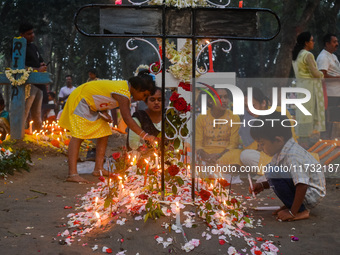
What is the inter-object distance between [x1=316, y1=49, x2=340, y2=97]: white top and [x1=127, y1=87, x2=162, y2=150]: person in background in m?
3.53

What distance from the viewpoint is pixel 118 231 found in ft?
11.2

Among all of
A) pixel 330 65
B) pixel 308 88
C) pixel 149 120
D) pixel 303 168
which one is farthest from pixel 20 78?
pixel 303 168

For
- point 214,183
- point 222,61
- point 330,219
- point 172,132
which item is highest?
point 222,61

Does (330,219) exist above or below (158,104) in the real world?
below

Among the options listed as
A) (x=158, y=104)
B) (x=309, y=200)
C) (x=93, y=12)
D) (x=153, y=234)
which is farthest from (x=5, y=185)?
(x=93, y=12)

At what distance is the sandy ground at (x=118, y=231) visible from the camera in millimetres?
3207

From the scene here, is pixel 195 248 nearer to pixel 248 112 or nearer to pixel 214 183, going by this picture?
pixel 214 183

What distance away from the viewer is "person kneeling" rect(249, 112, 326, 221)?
390 cm

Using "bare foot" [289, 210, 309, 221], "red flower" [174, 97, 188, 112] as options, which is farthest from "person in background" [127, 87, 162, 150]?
"bare foot" [289, 210, 309, 221]

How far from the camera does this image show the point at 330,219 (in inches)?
165

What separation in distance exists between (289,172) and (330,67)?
455 cm

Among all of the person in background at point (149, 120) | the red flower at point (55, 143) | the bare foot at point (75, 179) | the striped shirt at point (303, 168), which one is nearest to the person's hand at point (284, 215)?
the striped shirt at point (303, 168)

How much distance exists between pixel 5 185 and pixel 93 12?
46.4 feet

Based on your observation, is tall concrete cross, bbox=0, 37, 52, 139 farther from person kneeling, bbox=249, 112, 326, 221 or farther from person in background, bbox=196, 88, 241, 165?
person kneeling, bbox=249, 112, 326, 221
